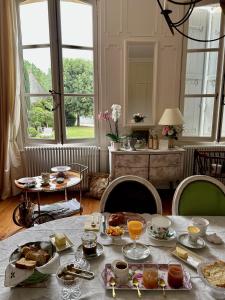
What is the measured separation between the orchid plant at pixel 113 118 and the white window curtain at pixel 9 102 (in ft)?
3.96

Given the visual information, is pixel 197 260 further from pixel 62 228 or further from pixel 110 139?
pixel 110 139

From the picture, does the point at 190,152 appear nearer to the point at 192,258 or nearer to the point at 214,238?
the point at 214,238

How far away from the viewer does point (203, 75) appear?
356 centimetres

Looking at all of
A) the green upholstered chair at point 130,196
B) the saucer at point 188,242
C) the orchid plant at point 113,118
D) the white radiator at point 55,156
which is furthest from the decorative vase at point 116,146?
the saucer at point 188,242

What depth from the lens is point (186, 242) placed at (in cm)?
125

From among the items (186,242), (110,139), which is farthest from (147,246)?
(110,139)

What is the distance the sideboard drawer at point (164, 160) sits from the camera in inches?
124

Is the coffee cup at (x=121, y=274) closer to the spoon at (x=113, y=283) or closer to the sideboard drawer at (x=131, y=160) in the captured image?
the spoon at (x=113, y=283)

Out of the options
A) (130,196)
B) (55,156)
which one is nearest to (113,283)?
(130,196)

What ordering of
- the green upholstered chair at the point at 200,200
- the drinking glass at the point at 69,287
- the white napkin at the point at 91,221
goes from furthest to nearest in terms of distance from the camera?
1. the green upholstered chair at the point at 200,200
2. the white napkin at the point at 91,221
3. the drinking glass at the point at 69,287

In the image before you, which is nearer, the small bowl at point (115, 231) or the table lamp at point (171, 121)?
the small bowl at point (115, 231)

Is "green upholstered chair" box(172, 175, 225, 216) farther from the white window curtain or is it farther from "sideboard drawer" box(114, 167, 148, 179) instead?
the white window curtain

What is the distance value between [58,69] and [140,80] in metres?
1.18

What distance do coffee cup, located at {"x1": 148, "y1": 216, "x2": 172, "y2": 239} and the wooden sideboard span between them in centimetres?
177
